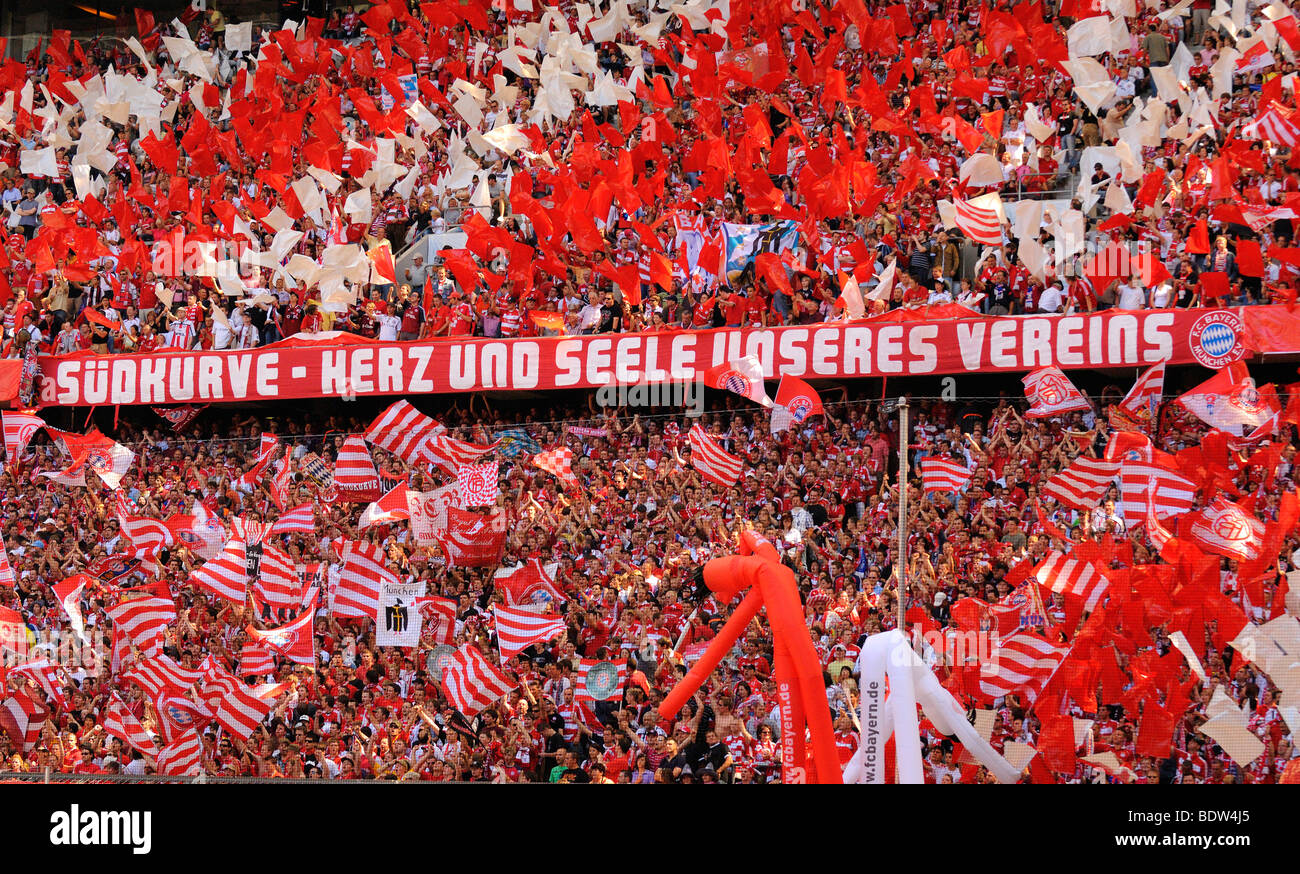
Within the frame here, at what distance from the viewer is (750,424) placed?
13789 millimetres

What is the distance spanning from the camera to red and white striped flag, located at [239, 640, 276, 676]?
A: 12719mm

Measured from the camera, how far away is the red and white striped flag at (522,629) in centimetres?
1236

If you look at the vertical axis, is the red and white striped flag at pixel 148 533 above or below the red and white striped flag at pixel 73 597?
above

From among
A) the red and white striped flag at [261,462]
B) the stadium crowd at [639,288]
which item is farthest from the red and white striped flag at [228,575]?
the red and white striped flag at [261,462]

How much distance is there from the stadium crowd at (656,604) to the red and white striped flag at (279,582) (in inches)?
11.5

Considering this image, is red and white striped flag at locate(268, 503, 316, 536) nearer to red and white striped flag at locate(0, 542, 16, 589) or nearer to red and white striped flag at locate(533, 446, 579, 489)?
red and white striped flag at locate(533, 446, 579, 489)

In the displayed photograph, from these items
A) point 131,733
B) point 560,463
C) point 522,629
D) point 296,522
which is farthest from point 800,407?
point 131,733

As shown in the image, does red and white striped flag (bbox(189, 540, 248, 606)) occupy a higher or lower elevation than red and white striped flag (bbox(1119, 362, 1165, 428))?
lower

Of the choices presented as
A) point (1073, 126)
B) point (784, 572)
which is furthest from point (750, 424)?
point (784, 572)

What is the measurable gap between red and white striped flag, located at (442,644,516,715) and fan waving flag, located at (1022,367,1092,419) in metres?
4.42

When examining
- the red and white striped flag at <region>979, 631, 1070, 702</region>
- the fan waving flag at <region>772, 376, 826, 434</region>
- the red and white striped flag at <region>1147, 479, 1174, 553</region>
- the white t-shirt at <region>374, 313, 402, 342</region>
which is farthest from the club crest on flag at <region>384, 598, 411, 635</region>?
the red and white striped flag at <region>1147, 479, 1174, 553</region>

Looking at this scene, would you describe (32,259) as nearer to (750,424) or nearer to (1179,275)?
(750,424)

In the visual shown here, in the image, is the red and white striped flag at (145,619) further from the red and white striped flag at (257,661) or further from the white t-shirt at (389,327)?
the white t-shirt at (389,327)
